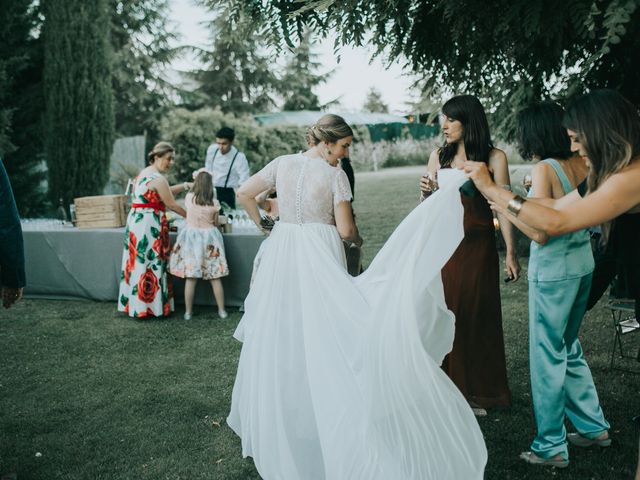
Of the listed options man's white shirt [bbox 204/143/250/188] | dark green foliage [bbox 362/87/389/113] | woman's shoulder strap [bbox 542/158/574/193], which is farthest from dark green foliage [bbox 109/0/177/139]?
dark green foliage [bbox 362/87/389/113]

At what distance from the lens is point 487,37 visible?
3.68 metres

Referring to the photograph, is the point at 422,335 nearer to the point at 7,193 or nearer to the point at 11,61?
the point at 7,193

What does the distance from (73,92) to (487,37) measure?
43.7 ft

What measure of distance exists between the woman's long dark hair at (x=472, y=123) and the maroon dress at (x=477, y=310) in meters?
0.30

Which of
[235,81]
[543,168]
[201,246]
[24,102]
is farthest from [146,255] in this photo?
[235,81]

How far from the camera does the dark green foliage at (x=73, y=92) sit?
14578 mm

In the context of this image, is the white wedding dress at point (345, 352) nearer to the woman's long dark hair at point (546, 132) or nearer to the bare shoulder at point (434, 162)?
the woman's long dark hair at point (546, 132)

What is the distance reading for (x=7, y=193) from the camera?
3.36 metres

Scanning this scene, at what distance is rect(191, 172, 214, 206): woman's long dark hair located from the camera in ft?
22.5

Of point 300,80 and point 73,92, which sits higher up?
point 300,80

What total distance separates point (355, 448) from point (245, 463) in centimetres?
94

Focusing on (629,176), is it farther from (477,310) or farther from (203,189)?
(203,189)

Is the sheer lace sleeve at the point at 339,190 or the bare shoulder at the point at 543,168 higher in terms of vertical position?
the bare shoulder at the point at 543,168

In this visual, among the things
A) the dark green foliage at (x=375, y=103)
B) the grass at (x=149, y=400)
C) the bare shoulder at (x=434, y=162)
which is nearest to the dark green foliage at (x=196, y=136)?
the grass at (x=149, y=400)
